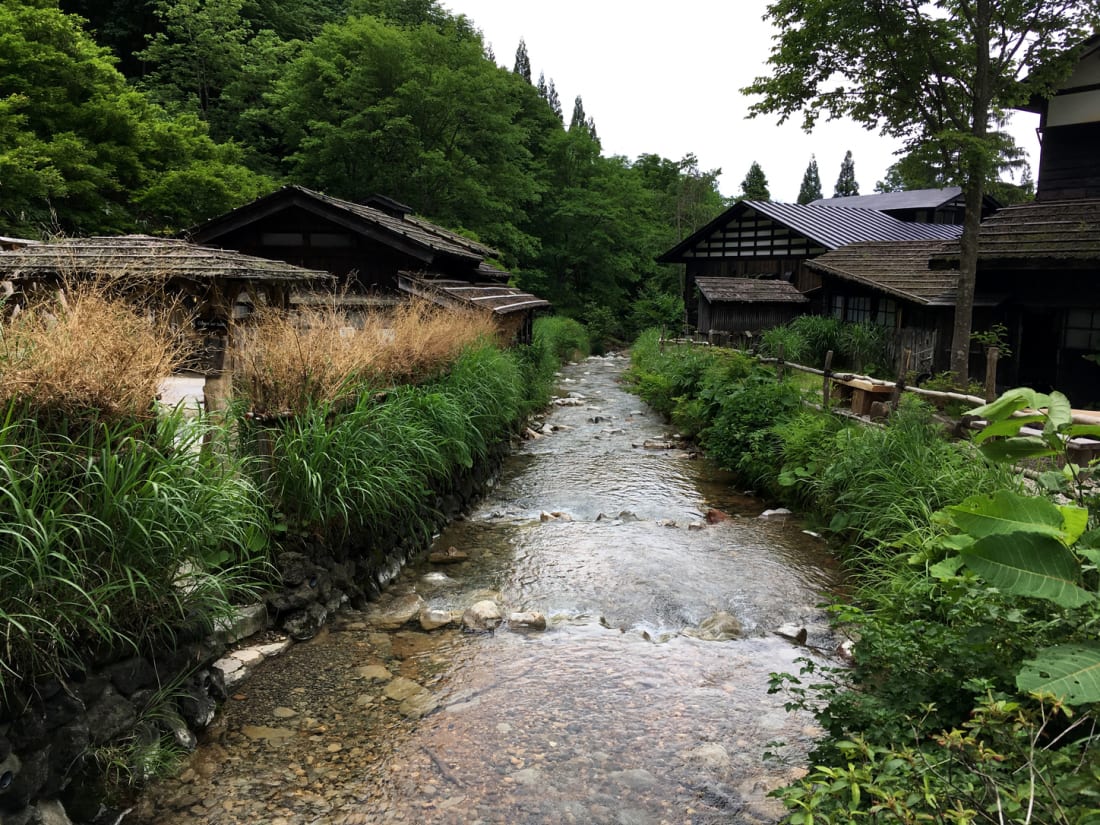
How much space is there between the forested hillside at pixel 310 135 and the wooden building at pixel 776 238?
6.42m

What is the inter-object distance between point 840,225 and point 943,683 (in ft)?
87.4

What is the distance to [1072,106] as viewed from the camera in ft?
40.5

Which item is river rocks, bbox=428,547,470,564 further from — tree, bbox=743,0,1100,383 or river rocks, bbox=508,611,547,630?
tree, bbox=743,0,1100,383

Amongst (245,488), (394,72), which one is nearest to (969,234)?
(245,488)

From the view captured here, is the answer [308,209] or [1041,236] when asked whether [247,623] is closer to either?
[308,209]

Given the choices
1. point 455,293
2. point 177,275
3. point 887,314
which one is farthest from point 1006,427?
point 887,314

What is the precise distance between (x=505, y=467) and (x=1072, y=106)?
38.9 ft

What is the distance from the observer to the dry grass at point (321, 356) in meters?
6.20

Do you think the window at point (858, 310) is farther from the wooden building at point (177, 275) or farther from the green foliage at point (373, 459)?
the wooden building at point (177, 275)

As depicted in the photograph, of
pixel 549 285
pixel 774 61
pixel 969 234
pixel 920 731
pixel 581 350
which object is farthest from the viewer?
pixel 549 285

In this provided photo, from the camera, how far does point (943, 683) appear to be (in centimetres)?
326

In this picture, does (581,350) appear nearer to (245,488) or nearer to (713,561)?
(713,561)

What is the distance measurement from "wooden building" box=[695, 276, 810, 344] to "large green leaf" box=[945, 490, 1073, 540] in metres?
20.9

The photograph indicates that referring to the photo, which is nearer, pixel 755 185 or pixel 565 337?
pixel 565 337
